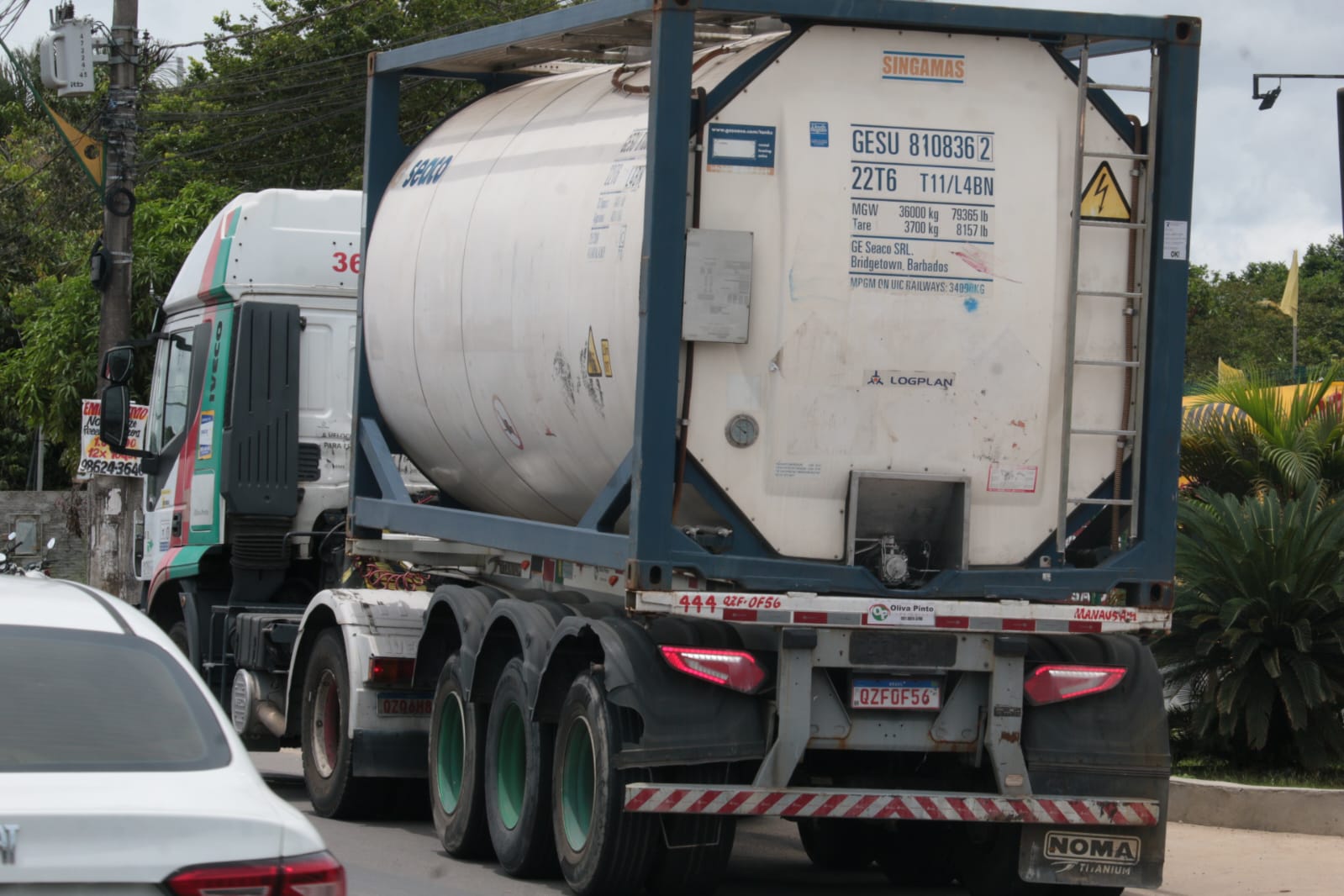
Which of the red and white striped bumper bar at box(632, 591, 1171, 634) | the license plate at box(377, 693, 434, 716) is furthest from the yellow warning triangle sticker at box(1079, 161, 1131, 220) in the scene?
the license plate at box(377, 693, 434, 716)

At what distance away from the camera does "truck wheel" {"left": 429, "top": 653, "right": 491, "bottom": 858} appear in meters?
9.53

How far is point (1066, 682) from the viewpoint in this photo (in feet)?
26.4

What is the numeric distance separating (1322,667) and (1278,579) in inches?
24.3

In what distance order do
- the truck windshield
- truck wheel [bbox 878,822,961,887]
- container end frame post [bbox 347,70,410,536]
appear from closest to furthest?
truck wheel [bbox 878,822,961,887] < container end frame post [bbox 347,70,410,536] < the truck windshield

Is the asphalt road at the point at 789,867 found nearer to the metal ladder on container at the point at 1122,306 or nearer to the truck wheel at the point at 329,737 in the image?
the truck wheel at the point at 329,737

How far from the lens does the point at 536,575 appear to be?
9.59 meters

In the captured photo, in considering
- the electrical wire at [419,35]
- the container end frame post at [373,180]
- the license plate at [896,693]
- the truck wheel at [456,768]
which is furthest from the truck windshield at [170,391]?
the electrical wire at [419,35]

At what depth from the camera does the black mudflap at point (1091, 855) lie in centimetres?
801

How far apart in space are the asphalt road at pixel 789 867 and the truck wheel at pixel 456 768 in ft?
0.44

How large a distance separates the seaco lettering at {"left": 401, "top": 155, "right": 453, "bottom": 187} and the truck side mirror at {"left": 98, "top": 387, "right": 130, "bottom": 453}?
8.50 ft

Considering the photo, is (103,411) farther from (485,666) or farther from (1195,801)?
(1195,801)

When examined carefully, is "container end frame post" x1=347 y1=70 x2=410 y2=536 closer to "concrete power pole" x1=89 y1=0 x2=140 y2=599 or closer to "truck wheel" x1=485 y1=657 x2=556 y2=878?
"truck wheel" x1=485 y1=657 x2=556 y2=878

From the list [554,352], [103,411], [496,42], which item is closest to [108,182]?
[103,411]

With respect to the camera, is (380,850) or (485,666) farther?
(380,850)
